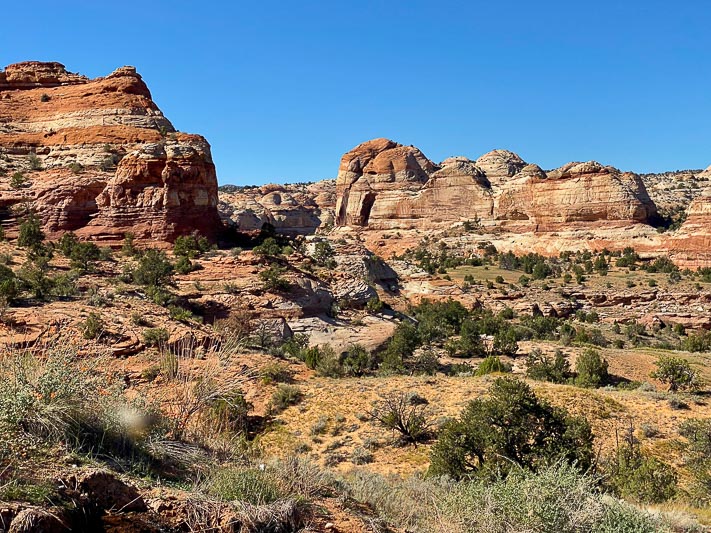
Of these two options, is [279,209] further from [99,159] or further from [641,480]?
[641,480]

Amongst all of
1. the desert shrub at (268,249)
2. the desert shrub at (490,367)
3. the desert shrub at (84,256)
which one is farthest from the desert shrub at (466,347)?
the desert shrub at (84,256)

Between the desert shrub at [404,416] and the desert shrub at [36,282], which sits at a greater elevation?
the desert shrub at [36,282]

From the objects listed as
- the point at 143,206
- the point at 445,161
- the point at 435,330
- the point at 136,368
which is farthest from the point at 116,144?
the point at 445,161

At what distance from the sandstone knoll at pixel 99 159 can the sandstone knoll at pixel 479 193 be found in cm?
4162

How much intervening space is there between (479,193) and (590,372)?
160 ft

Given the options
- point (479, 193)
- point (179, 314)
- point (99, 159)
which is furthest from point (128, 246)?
point (479, 193)

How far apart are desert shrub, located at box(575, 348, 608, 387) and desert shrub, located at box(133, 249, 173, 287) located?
1570 centimetres

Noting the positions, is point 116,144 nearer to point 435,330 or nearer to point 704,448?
point 435,330

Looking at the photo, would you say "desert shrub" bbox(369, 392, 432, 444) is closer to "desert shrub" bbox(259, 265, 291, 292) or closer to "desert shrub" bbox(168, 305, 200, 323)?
"desert shrub" bbox(168, 305, 200, 323)

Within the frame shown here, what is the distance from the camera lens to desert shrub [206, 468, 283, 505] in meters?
4.30

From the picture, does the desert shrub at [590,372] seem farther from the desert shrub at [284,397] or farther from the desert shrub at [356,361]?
the desert shrub at [284,397]

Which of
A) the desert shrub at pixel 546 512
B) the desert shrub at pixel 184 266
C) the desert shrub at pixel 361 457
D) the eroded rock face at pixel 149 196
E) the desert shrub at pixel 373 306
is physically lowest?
the desert shrub at pixel 361 457

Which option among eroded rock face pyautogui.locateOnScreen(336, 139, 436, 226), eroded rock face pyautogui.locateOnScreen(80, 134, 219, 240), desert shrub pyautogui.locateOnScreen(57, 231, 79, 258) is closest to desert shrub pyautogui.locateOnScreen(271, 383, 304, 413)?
eroded rock face pyautogui.locateOnScreen(80, 134, 219, 240)

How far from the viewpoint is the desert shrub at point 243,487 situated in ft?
14.1
